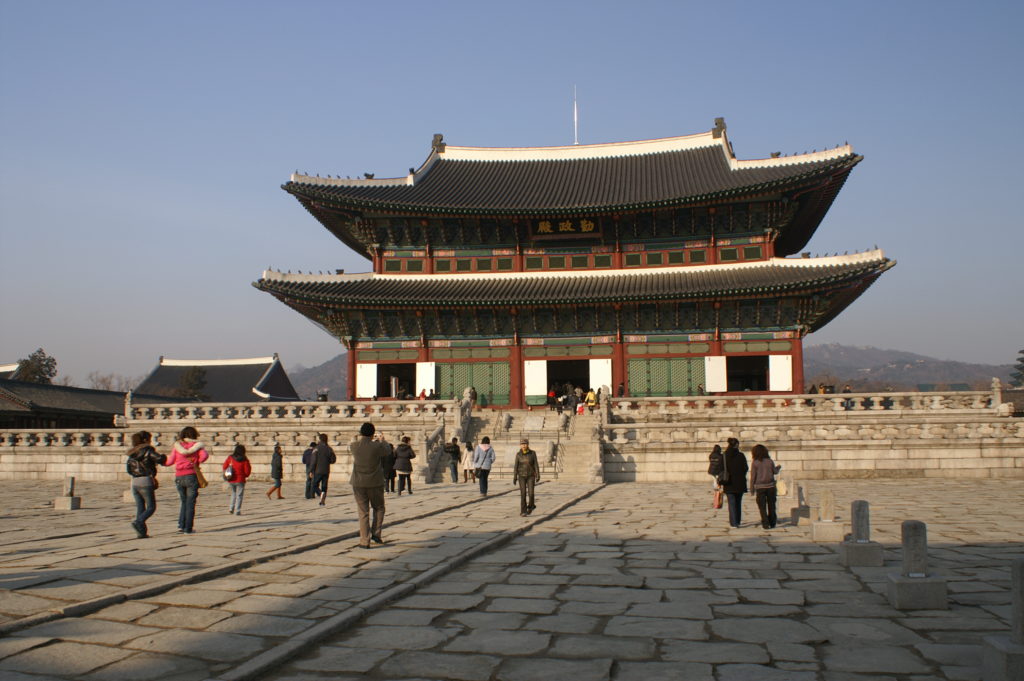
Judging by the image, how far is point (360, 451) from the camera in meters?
9.97

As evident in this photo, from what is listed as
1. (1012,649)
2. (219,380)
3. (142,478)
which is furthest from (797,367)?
(219,380)

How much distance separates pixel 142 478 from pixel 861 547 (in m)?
8.94

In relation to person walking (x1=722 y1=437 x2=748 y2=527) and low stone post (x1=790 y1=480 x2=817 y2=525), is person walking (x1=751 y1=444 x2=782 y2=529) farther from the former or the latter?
low stone post (x1=790 y1=480 x2=817 y2=525)

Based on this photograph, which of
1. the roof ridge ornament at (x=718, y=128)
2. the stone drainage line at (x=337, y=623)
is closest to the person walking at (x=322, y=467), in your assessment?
the stone drainage line at (x=337, y=623)

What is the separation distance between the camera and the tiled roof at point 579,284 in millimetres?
28094

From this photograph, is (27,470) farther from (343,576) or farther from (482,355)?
(343,576)

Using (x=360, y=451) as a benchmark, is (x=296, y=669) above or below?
below

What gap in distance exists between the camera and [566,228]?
32844mm

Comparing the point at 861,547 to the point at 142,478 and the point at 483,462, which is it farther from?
the point at 483,462

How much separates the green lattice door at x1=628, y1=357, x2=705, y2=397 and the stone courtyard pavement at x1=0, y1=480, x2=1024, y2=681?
1796cm

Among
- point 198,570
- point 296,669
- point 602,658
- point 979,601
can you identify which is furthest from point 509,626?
point 979,601

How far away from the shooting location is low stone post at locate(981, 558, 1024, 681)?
14.5ft

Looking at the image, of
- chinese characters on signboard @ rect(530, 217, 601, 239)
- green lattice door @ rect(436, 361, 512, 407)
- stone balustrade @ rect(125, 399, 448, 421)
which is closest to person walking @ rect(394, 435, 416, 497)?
stone balustrade @ rect(125, 399, 448, 421)

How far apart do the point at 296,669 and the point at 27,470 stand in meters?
25.6
